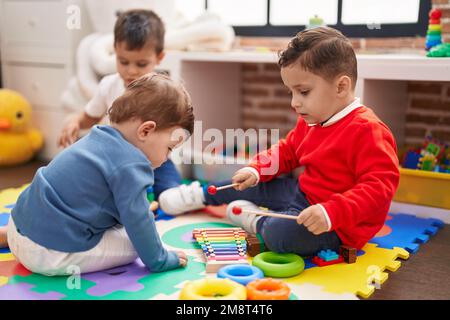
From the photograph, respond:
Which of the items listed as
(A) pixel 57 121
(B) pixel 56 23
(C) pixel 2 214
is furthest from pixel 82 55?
(C) pixel 2 214

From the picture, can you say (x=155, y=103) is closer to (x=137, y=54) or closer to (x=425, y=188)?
(x=137, y=54)

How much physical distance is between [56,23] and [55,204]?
4.32 ft

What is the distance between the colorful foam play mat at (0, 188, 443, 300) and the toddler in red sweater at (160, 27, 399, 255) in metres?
0.07

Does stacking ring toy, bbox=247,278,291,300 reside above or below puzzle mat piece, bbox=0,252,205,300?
above

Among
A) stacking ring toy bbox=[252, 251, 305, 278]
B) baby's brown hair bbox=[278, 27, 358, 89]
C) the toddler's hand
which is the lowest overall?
stacking ring toy bbox=[252, 251, 305, 278]

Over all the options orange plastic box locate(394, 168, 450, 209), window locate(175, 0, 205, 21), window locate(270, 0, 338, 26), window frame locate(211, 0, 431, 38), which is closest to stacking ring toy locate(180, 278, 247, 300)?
orange plastic box locate(394, 168, 450, 209)

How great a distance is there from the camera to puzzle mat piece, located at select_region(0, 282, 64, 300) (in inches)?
39.3

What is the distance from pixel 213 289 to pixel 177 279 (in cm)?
12

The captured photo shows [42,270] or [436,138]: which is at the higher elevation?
[436,138]

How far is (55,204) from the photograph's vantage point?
1036 millimetres

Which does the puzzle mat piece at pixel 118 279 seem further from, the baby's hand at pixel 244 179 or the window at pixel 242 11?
the window at pixel 242 11

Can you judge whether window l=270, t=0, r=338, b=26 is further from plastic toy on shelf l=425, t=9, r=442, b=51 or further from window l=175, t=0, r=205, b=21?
plastic toy on shelf l=425, t=9, r=442, b=51
